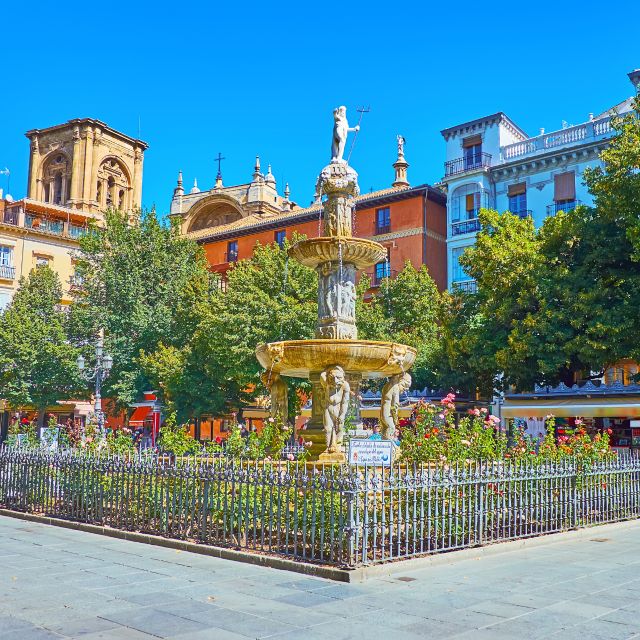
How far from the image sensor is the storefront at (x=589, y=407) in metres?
26.4

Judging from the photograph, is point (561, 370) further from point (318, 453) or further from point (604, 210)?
point (318, 453)

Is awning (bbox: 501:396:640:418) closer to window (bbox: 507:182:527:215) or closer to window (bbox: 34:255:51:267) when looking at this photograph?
window (bbox: 507:182:527:215)

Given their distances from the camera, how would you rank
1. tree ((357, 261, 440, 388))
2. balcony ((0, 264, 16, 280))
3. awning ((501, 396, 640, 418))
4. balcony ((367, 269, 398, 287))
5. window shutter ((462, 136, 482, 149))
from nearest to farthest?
awning ((501, 396, 640, 418)) → tree ((357, 261, 440, 388)) → window shutter ((462, 136, 482, 149)) → balcony ((367, 269, 398, 287)) → balcony ((0, 264, 16, 280))

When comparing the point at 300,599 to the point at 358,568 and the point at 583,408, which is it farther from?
the point at 583,408

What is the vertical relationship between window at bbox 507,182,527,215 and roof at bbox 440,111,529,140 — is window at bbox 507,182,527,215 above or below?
below

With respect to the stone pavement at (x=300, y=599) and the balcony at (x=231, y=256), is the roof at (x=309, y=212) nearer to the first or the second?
the balcony at (x=231, y=256)

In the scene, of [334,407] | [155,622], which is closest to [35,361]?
[334,407]

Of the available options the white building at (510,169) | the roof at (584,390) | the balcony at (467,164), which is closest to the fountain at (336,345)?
the roof at (584,390)

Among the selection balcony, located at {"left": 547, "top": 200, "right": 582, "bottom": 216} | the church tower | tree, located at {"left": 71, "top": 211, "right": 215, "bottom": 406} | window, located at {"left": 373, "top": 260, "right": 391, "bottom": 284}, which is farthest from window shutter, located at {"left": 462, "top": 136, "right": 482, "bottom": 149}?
the church tower

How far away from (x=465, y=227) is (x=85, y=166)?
35726mm

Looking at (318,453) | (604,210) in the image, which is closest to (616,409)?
(604,210)

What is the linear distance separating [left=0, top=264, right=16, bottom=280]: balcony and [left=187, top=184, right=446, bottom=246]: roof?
41.5 feet

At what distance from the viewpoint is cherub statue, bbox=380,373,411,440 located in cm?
1422

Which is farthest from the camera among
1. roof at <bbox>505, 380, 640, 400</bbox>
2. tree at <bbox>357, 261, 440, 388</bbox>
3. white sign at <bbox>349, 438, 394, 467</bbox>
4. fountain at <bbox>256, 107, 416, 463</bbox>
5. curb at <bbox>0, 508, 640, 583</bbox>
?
tree at <bbox>357, 261, 440, 388</bbox>
